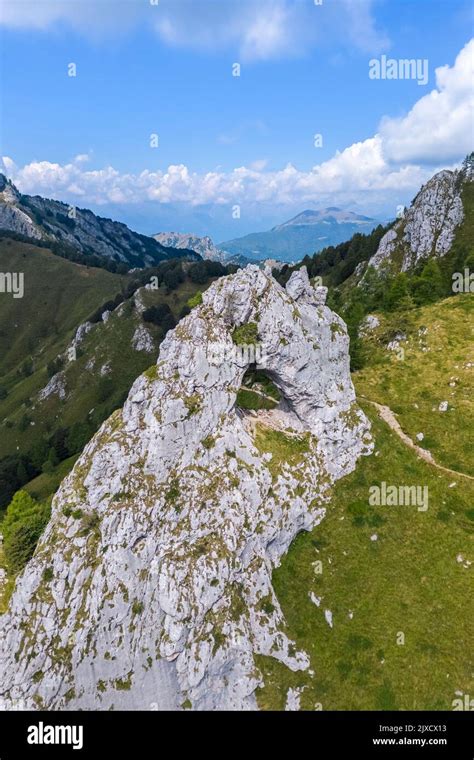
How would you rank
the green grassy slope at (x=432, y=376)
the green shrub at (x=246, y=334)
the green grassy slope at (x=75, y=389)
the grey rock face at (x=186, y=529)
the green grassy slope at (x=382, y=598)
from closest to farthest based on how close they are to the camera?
1. the green grassy slope at (x=382, y=598)
2. the grey rock face at (x=186, y=529)
3. the green shrub at (x=246, y=334)
4. the green grassy slope at (x=432, y=376)
5. the green grassy slope at (x=75, y=389)

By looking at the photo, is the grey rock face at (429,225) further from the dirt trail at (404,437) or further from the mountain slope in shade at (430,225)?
the dirt trail at (404,437)

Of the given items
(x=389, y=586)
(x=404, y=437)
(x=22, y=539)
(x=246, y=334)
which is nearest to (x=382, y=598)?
(x=389, y=586)

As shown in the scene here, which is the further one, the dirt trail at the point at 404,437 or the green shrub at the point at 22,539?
the green shrub at the point at 22,539

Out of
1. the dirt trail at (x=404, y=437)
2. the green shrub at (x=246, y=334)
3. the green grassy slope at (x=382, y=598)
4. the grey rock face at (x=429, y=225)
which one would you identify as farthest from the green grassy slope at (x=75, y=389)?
the green grassy slope at (x=382, y=598)

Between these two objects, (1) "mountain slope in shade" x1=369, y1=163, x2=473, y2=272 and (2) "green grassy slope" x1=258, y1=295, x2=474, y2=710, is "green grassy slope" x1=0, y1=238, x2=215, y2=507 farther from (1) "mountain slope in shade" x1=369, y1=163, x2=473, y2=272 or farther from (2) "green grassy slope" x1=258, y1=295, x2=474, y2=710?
(2) "green grassy slope" x1=258, y1=295, x2=474, y2=710

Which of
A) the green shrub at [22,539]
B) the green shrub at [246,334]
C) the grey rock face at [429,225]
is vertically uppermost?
the grey rock face at [429,225]

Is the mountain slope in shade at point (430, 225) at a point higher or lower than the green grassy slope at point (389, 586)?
higher
